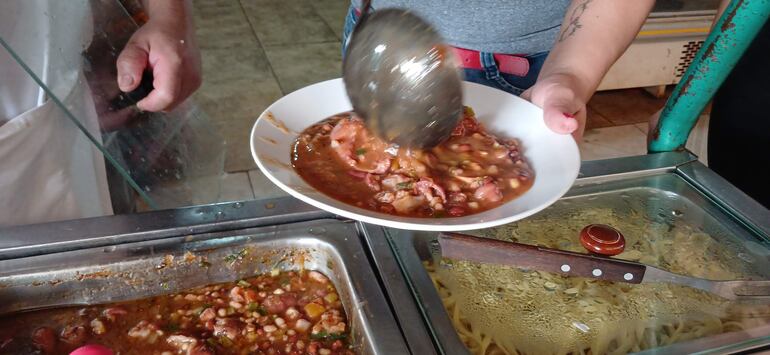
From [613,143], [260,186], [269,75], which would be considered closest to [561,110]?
[260,186]

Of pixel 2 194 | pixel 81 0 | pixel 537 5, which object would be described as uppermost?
pixel 81 0

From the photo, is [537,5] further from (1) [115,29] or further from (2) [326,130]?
(1) [115,29]

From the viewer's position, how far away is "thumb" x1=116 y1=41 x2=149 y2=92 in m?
1.06

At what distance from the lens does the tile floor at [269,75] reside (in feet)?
10.1

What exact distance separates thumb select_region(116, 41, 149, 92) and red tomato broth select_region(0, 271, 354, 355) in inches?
15.0

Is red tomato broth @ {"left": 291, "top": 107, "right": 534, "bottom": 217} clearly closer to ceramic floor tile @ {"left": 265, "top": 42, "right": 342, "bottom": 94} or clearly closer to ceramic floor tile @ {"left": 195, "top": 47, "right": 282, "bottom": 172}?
ceramic floor tile @ {"left": 195, "top": 47, "right": 282, "bottom": 172}

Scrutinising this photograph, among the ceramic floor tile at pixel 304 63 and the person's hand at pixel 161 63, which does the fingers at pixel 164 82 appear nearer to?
the person's hand at pixel 161 63

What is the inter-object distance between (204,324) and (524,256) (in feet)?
1.60

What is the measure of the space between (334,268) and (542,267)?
33cm

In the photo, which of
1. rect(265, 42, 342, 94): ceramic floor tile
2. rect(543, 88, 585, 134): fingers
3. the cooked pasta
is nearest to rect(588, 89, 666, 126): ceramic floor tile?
rect(265, 42, 342, 94): ceramic floor tile

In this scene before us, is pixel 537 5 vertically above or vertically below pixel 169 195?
above

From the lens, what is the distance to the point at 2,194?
1.20m

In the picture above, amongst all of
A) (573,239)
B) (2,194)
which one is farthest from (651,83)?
(2,194)

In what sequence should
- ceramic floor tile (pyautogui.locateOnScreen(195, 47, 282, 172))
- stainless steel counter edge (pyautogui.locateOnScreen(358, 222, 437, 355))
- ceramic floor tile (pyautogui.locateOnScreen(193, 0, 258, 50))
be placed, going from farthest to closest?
Answer: 1. ceramic floor tile (pyautogui.locateOnScreen(193, 0, 258, 50))
2. ceramic floor tile (pyautogui.locateOnScreen(195, 47, 282, 172))
3. stainless steel counter edge (pyautogui.locateOnScreen(358, 222, 437, 355))
